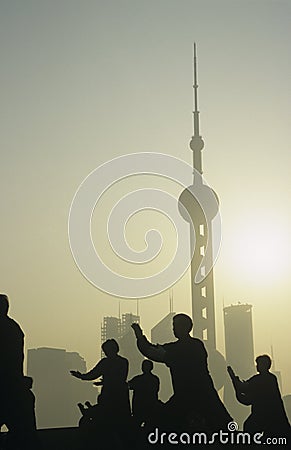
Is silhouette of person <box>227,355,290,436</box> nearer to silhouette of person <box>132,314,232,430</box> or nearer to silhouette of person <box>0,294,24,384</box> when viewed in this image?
silhouette of person <box>132,314,232,430</box>

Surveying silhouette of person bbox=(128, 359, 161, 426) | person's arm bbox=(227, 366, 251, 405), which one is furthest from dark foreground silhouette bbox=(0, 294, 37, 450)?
person's arm bbox=(227, 366, 251, 405)

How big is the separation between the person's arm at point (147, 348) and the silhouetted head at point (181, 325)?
0.18m

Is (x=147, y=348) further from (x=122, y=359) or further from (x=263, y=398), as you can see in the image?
(x=263, y=398)

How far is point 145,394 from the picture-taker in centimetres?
541

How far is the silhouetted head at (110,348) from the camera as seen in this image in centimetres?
538

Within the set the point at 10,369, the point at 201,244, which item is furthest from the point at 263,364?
the point at 201,244

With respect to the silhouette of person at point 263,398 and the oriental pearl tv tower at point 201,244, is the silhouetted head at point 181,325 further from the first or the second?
the oriental pearl tv tower at point 201,244

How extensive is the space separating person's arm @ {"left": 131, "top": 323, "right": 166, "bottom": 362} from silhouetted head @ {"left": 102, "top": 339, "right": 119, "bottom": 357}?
0.26 metres

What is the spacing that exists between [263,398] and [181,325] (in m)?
0.86

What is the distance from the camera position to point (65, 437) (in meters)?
5.45

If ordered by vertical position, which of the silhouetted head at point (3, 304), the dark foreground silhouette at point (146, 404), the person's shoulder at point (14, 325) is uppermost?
the silhouetted head at point (3, 304)

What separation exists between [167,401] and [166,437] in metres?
0.26

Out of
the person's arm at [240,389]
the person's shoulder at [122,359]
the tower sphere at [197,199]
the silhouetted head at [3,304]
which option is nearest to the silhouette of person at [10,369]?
the silhouetted head at [3,304]

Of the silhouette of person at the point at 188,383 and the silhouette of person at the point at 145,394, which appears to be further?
the silhouette of person at the point at 145,394
